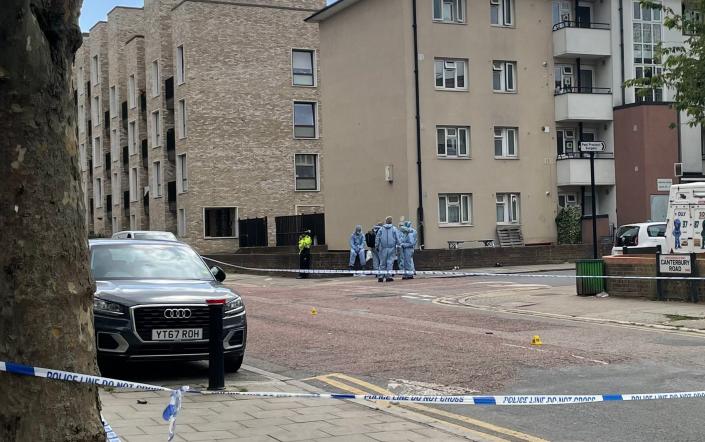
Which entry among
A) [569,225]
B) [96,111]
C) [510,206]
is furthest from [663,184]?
[96,111]

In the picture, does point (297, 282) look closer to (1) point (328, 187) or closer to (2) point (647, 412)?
(1) point (328, 187)

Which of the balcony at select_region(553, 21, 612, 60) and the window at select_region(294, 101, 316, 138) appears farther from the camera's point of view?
the window at select_region(294, 101, 316, 138)

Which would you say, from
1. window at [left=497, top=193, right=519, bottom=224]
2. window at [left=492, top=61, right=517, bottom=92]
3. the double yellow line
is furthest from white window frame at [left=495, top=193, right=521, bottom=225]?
the double yellow line

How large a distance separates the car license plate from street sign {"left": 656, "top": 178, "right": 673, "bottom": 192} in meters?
30.4

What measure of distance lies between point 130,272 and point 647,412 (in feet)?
19.7

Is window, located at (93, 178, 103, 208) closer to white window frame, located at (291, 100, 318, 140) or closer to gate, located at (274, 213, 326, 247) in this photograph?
white window frame, located at (291, 100, 318, 140)

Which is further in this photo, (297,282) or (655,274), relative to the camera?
(297,282)

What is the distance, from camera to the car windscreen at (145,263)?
10.1 m

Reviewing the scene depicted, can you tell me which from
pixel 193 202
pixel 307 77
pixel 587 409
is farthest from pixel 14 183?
pixel 307 77

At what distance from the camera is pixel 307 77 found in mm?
50875

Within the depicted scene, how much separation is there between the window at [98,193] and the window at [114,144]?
4280mm

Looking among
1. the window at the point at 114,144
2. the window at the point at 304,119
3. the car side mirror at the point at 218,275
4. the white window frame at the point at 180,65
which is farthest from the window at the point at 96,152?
the car side mirror at the point at 218,275

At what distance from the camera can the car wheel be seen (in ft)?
31.3

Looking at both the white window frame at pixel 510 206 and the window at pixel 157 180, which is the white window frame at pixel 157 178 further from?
the white window frame at pixel 510 206
